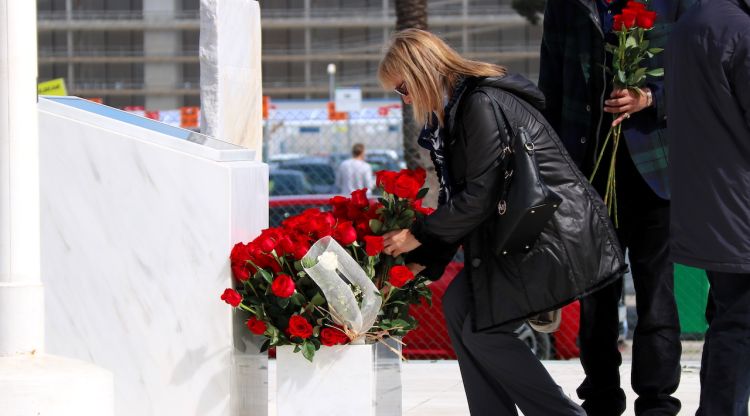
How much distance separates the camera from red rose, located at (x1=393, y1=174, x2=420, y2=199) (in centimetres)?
419

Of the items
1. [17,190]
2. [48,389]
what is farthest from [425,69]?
[48,389]

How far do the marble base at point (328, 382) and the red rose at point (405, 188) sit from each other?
1.75 feet

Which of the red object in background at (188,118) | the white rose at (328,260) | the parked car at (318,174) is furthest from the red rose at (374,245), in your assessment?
the red object in background at (188,118)

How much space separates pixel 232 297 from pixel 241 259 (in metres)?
0.18

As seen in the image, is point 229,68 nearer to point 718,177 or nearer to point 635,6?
point 635,6

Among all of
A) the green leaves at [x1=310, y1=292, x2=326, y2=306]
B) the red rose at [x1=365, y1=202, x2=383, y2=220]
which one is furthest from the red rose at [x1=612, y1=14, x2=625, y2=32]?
the green leaves at [x1=310, y1=292, x2=326, y2=306]

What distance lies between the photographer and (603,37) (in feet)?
15.1

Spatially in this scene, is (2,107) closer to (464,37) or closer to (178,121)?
(178,121)

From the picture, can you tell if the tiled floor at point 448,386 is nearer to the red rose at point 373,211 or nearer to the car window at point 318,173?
the red rose at point 373,211

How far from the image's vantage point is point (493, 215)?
3.99 metres

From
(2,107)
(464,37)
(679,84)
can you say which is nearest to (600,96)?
(679,84)

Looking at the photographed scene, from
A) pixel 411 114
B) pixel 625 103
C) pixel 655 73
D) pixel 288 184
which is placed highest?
pixel 655 73

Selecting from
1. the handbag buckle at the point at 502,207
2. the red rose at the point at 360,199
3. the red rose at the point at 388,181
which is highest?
the red rose at the point at 388,181

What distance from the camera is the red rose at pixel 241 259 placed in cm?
401
